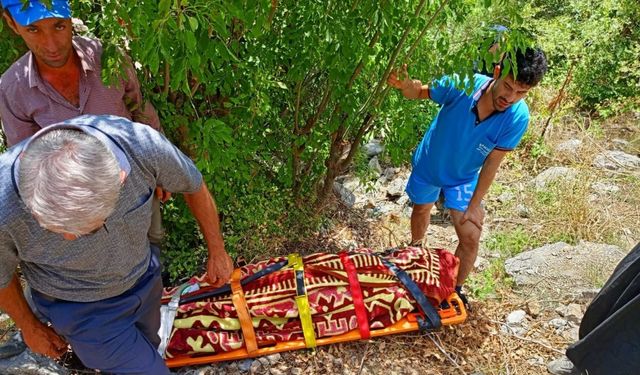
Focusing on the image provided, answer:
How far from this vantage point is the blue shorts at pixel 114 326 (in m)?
1.88

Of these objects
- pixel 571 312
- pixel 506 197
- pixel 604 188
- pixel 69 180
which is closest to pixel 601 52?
pixel 604 188

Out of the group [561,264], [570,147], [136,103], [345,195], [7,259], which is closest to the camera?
[7,259]

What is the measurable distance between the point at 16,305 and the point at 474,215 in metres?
2.20

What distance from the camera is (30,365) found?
7.63ft

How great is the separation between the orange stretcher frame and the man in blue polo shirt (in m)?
0.28

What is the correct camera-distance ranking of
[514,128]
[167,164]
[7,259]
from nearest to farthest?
[7,259], [167,164], [514,128]

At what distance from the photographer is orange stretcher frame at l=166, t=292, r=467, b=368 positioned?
98.5 inches

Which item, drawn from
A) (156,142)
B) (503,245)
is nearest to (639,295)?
(503,245)

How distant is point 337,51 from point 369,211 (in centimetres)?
201

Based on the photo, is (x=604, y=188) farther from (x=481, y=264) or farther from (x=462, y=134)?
(x=462, y=134)

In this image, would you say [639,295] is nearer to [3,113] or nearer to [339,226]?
[339,226]

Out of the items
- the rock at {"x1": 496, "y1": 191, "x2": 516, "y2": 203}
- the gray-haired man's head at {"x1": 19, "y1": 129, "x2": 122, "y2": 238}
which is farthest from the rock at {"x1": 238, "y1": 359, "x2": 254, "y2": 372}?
the rock at {"x1": 496, "y1": 191, "x2": 516, "y2": 203}

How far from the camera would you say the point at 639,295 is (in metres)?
2.06

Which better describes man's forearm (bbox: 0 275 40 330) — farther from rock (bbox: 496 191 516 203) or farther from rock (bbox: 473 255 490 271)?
rock (bbox: 496 191 516 203)
